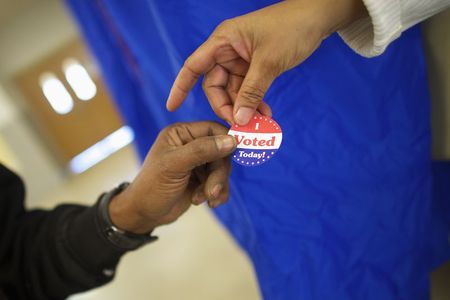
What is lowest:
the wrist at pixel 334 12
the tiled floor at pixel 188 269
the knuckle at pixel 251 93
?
the tiled floor at pixel 188 269

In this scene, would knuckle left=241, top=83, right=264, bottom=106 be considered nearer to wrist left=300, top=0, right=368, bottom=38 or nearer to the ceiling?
wrist left=300, top=0, right=368, bottom=38


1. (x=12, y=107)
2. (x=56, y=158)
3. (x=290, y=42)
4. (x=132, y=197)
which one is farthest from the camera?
(x=56, y=158)

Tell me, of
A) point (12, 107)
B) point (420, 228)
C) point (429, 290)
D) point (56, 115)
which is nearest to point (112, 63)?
point (420, 228)

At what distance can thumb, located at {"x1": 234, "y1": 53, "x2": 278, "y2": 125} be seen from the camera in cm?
48

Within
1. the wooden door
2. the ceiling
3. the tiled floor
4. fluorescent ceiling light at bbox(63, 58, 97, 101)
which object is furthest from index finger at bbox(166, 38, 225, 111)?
fluorescent ceiling light at bbox(63, 58, 97, 101)

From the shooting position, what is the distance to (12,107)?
3779 mm

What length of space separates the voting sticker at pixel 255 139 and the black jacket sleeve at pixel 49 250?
0.40 metres

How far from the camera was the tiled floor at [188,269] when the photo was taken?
149 centimetres

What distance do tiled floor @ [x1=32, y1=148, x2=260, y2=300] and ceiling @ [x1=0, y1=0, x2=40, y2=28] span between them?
298 centimetres

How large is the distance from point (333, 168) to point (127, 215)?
453 millimetres

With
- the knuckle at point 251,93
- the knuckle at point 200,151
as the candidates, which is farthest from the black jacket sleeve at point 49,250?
the knuckle at point 251,93

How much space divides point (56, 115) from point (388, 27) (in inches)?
174

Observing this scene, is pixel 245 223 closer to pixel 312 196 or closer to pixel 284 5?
pixel 312 196

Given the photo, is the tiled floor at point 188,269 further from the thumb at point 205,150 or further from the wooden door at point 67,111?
the wooden door at point 67,111
